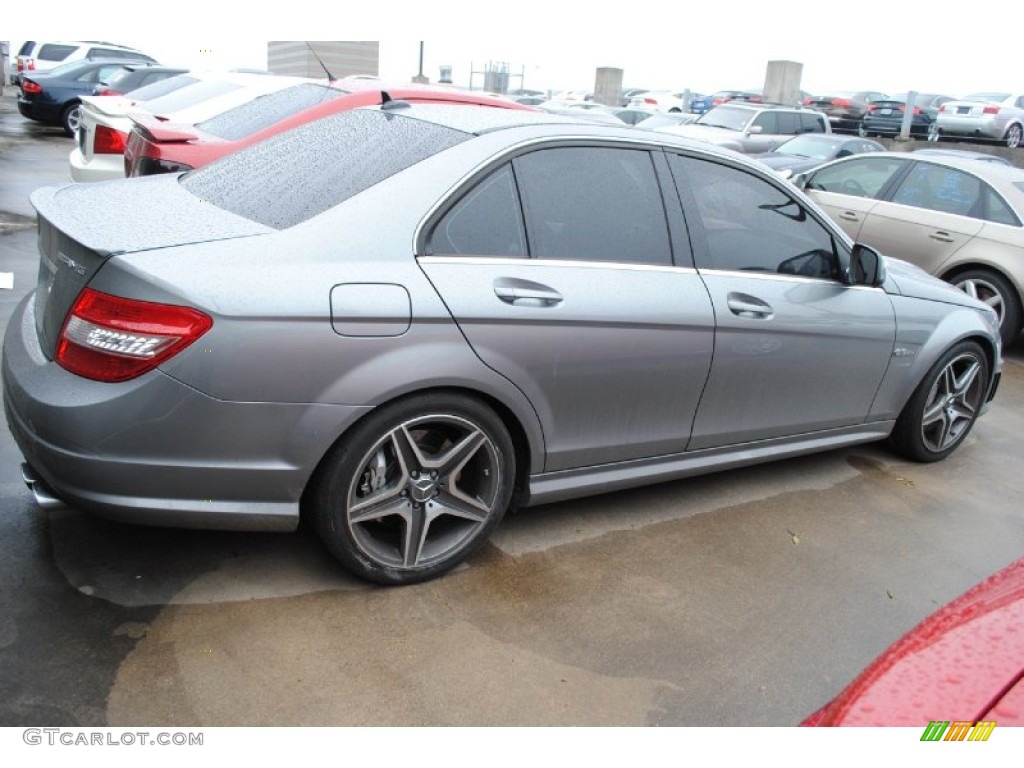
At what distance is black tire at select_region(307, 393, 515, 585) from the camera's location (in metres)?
2.97

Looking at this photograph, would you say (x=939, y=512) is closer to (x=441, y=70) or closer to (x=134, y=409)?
(x=134, y=409)

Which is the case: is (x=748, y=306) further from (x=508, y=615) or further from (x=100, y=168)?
(x=100, y=168)

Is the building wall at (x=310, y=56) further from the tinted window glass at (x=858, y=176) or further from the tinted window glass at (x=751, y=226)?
the tinted window glass at (x=751, y=226)

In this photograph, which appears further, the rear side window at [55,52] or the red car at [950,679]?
the rear side window at [55,52]

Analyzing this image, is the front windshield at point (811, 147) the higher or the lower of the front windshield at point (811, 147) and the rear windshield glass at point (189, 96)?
the lower

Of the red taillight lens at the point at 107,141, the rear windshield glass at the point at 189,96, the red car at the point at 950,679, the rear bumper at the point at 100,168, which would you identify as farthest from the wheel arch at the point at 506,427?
the rear windshield glass at the point at 189,96

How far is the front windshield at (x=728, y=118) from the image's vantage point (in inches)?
632

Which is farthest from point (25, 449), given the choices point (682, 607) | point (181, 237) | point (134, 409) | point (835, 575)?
point (835, 575)

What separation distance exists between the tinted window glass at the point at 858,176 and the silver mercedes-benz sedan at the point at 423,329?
453 cm

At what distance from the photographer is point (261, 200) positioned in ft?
10.7

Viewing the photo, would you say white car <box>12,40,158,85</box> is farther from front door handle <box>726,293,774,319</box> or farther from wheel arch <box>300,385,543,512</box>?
wheel arch <box>300,385,543,512</box>

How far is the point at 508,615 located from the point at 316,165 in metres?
1.76

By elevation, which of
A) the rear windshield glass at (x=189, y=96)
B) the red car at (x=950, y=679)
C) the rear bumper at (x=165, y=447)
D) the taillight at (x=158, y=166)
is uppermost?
the rear windshield glass at (x=189, y=96)

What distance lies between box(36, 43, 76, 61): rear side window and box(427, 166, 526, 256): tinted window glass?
2276cm
